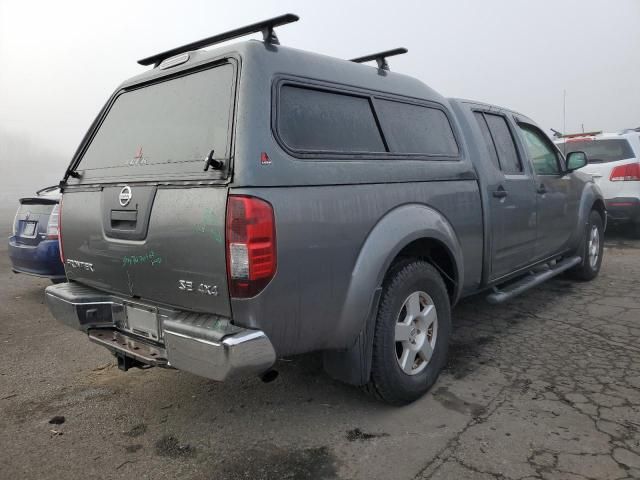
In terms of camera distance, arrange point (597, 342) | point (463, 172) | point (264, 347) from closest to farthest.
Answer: point (264, 347)
point (463, 172)
point (597, 342)

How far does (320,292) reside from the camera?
236 centimetres

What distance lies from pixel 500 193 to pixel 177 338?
2637 mm

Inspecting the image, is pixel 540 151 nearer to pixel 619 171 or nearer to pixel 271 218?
pixel 271 218

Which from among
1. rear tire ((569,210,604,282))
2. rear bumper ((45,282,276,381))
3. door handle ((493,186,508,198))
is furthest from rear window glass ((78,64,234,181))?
rear tire ((569,210,604,282))

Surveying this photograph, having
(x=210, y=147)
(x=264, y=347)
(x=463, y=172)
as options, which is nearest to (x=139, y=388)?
(x=264, y=347)

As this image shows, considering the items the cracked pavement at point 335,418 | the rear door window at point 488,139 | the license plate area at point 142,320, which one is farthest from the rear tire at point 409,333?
the rear door window at point 488,139

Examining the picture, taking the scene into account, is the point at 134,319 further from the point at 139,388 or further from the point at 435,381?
the point at 435,381

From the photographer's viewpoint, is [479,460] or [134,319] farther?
[134,319]

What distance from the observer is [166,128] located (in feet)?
8.79

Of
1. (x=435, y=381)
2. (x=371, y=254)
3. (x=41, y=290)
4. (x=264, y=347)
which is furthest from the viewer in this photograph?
(x=41, y=290)

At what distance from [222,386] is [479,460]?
65.3 inches

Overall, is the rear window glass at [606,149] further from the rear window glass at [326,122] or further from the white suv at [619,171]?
the rear window glass at [326,122]

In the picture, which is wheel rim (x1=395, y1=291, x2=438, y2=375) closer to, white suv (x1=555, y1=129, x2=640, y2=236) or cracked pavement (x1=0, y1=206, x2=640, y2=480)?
cracked pavement (x1=0, y1=206, x2=640, y2=480)

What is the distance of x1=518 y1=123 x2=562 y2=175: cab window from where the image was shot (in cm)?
450
